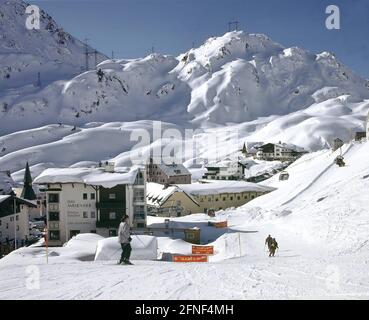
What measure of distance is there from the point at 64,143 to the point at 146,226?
145197 millimetres

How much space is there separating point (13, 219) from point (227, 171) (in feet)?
202

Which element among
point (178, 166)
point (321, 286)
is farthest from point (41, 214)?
point (321, 286)

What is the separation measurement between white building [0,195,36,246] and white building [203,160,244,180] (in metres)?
56.5

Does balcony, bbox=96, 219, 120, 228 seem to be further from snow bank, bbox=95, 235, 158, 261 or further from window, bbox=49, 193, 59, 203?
snow bank, bbox=95, 235, 158, 261

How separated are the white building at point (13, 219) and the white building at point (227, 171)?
5648 cm

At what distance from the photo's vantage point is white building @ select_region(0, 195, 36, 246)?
4433cm

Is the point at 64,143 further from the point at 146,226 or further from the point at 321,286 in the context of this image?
the point at 321,286

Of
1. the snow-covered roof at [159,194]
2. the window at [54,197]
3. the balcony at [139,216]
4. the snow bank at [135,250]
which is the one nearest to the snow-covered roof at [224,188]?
the snow-covered roof at [159,194]

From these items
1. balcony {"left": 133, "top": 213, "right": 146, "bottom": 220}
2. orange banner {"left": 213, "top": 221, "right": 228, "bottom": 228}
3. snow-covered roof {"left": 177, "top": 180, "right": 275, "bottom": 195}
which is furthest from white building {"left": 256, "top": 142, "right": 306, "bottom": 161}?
orange banner {"left": 213, "top": 221, "right": 228, "bottom": 228}

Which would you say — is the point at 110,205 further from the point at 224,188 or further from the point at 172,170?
the point at 172,170

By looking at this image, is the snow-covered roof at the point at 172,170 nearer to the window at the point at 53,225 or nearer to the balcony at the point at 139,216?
the balcony at the point at 139,216

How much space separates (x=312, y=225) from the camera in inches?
1177

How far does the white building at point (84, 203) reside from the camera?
42969 millimetres
